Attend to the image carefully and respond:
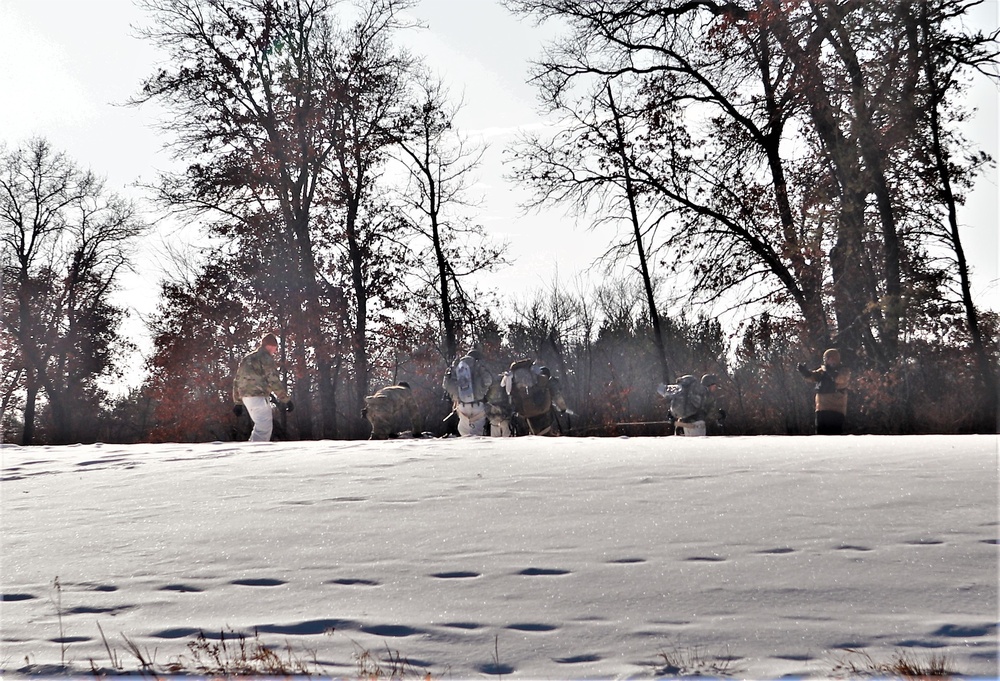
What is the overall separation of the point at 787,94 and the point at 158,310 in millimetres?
18697

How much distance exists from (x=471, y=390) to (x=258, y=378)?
358 cm

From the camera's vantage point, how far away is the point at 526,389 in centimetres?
1716

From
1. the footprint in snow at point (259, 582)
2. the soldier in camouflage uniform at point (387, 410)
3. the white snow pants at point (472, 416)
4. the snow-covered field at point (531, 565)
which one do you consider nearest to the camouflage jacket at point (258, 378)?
the soldier in camouflage uniform at point (387, 410)

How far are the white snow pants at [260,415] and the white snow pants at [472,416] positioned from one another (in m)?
3.28

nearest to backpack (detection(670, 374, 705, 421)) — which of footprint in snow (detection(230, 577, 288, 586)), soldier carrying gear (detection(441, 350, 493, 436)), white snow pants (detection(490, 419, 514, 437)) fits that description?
white snow pants (detection(490, 419, 514, 437))

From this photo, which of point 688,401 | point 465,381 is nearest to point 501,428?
point 465,381

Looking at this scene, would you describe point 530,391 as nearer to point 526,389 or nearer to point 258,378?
point 526,389

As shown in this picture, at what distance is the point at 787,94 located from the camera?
64.6ft

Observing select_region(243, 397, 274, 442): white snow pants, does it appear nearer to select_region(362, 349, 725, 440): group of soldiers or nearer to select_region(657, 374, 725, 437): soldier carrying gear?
select_region(362, 349, 725, 440): group of soldiers

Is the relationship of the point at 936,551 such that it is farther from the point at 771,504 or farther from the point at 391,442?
the point at 391,442

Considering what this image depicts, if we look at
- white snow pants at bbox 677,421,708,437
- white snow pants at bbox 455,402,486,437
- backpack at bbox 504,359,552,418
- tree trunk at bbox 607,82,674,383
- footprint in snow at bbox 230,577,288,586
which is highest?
tree trunk at bbox 607,82,674,383

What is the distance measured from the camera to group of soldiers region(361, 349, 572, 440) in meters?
16.8

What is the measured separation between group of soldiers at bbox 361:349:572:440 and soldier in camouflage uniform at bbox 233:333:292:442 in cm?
217

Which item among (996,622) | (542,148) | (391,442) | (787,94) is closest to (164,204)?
(542,148)
